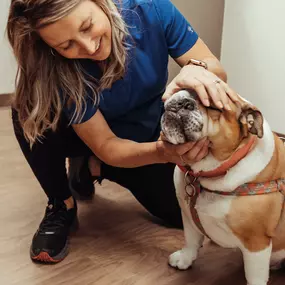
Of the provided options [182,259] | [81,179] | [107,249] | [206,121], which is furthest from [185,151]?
[81,179]

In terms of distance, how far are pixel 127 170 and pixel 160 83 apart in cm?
31

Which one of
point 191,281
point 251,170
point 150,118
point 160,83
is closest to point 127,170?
point 150,118

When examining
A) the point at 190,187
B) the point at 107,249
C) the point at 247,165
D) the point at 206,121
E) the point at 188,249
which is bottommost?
the point at 107,249

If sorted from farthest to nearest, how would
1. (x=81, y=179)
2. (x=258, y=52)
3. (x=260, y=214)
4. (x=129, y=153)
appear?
(x=258, y=52), (x=81, y=179), (x=129, y=153), (x=260, y=214)

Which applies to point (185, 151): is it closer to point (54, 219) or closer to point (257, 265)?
point (257, 265)

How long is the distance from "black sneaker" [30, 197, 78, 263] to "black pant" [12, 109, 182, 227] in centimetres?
5

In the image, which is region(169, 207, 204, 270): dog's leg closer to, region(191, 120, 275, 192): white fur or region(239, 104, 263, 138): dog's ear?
region(191, 120, 275, 192): white fur

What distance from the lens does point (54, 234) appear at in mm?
1474

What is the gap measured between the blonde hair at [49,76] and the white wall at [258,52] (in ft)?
3.36

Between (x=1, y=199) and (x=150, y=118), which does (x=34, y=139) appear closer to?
(x=150, y=118)

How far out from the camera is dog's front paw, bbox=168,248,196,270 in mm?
1358

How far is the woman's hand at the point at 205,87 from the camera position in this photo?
999mm

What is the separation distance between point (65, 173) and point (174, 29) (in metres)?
0.58

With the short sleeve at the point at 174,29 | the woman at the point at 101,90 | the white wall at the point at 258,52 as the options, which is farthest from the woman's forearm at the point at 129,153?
the white wall at the point at 258,52
